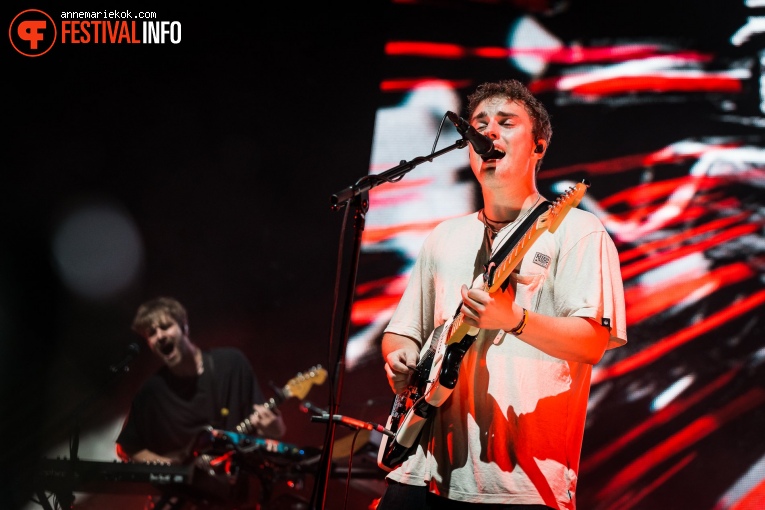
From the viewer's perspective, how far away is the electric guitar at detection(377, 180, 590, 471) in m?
2.24

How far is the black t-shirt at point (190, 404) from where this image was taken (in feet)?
18.0

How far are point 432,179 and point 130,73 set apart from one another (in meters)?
2.65

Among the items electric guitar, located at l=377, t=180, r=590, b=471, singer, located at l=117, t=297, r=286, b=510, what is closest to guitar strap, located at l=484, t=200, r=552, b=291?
electric guitar, located at l=377, t=180, r=590, b=471

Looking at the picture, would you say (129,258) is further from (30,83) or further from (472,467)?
(472,467)

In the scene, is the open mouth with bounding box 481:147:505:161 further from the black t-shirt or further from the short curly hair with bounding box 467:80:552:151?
the black t-shirt

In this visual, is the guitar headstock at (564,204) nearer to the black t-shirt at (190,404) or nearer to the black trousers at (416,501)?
the black trousers at (416,501)

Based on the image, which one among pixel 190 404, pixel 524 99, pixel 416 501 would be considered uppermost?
pixel 524 99

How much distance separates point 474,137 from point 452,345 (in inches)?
28.5

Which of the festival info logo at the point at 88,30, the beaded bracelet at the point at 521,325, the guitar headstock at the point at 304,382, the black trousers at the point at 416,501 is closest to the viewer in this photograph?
the beaded bracelet at the point at 521,325

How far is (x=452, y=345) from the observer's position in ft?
7.50

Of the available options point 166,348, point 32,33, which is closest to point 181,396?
point 166,348

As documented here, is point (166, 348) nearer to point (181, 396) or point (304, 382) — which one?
point (181, 396)

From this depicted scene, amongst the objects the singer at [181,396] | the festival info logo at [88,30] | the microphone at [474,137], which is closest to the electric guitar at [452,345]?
the microphone at [474,137]

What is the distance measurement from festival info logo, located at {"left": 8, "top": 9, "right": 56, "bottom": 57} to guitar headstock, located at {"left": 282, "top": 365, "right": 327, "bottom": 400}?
10.8 ft
